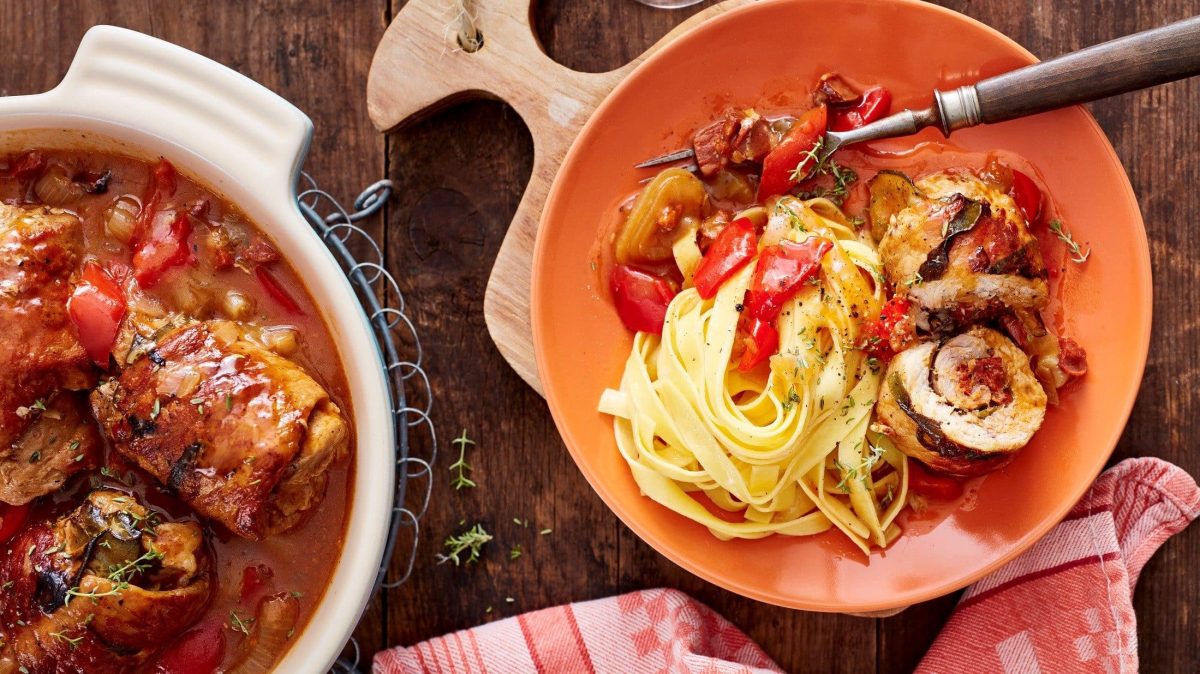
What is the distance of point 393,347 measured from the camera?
4.76 meters

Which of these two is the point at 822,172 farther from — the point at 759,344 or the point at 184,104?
the point at 184,104

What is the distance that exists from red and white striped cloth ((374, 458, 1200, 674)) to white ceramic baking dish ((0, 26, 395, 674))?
103 centimetres

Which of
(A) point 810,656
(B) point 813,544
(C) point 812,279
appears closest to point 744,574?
(B) point 813,544

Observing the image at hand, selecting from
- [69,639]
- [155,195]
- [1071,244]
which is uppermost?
[1071,244]

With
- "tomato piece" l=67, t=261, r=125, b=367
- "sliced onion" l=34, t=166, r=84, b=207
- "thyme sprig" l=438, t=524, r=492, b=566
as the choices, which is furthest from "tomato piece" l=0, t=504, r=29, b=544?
"thyme sprig" l=438, t=524, r=492, b=566

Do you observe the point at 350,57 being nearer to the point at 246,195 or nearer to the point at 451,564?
the point at 246,195

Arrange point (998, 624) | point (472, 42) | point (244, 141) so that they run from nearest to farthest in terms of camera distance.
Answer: point (244, 141), point (472, 42), point (998, 624)

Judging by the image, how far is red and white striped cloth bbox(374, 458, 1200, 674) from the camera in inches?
181

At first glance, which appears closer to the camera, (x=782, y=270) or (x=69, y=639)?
(x=69, y=639)

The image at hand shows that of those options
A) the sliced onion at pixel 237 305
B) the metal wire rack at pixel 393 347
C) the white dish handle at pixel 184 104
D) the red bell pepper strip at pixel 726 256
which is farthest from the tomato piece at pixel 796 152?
Result: the sliced onion at pixel 237 305

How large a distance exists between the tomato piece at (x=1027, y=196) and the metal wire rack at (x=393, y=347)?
115 inches

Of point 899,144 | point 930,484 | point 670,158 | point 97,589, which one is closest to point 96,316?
point 97,589

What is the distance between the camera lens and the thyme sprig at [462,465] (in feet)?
16.0

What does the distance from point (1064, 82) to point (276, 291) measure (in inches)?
139
